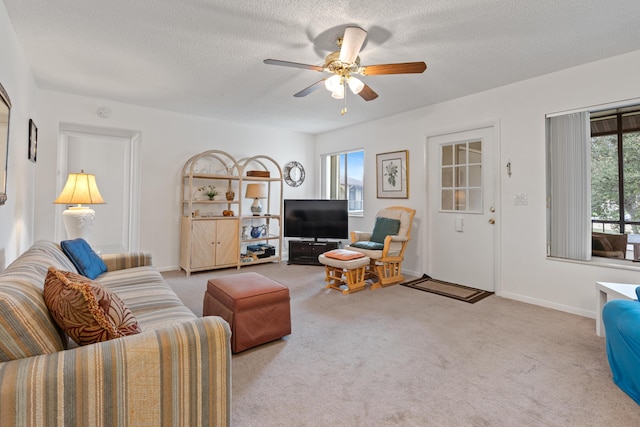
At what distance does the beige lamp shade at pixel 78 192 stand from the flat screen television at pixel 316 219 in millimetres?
2737

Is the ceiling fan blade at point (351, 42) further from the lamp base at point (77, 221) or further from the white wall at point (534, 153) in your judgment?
the lamp base at point (77, 221)

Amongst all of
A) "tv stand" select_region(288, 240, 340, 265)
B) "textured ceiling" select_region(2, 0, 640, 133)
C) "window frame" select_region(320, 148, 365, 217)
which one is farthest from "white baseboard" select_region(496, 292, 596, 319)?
"window frame" select_region(320, 148, 365, 217)

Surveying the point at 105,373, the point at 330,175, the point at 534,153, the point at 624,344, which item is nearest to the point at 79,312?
the point at 105,373

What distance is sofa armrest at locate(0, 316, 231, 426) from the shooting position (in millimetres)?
924

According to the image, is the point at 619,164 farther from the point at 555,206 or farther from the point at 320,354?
the point at 320,354

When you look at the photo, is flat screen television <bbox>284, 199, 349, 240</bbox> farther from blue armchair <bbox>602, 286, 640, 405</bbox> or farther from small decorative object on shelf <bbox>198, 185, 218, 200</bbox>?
blue armchair <bbox>602, 286, 640, 405</bbox>

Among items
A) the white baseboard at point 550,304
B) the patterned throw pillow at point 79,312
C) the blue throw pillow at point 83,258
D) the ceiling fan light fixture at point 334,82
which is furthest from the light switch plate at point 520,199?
the blue throw pillow at point 83,258

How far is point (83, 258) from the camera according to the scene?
246cm

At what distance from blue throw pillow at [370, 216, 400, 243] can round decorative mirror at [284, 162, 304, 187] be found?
81.3 inches

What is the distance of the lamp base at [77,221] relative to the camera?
3.19 m

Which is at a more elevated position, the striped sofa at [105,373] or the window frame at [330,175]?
the window frame at [330,175]

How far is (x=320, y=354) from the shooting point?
2221 mm

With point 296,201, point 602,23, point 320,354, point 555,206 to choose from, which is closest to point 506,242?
point 555,206

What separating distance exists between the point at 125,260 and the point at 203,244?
5.10 ft
